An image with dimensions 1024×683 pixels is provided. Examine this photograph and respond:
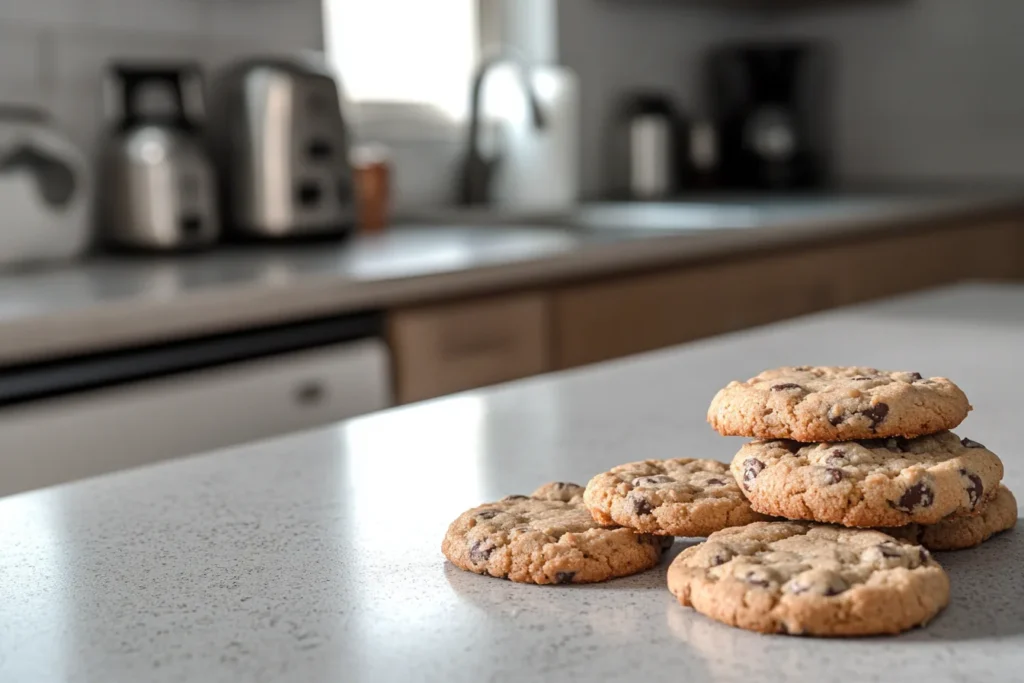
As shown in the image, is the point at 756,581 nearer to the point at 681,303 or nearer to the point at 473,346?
the point at 473,346

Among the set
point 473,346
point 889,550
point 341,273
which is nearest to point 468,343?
point 473,346

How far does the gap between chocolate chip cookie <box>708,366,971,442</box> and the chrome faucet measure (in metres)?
2.44

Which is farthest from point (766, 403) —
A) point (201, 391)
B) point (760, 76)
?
point (760, 76)

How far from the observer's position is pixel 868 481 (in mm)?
620

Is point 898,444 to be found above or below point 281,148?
below

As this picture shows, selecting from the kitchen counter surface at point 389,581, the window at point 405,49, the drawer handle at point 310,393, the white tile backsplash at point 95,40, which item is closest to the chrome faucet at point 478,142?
the window at point 405,49

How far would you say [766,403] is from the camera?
26.8 inches

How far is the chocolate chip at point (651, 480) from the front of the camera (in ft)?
2.24

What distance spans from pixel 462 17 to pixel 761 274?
118cm

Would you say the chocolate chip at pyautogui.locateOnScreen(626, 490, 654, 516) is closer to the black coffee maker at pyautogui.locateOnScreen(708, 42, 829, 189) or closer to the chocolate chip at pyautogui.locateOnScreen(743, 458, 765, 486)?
the chocolate chip at pyautogui.locateOnScreen(743, 458, 765, 486)

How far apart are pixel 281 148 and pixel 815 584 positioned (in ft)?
6.37

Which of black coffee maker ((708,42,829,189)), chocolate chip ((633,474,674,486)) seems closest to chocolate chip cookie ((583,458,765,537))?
chocolate chip ((633,474,674,486))

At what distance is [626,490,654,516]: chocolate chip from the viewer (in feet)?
2.14

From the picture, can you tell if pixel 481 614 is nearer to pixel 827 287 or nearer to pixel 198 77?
pixel 198 77
